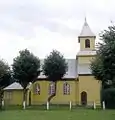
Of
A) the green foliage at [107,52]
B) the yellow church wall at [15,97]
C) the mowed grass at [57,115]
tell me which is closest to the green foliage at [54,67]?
the yellow church wall at [15,97]

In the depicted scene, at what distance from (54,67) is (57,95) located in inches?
392

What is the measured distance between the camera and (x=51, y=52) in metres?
63.4

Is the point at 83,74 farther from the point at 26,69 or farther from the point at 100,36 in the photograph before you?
the point at 100,36

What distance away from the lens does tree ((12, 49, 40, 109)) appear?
58688 millimetres

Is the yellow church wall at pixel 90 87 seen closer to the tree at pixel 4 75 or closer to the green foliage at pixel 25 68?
the green foliage at pixel 25 68

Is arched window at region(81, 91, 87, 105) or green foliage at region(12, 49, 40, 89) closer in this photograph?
green foliage at region(12, 49, 40, 89)

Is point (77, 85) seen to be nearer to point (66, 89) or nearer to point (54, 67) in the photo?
point (66, 89)

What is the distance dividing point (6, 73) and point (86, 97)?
51.0 ft

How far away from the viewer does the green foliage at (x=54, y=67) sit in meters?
60.6

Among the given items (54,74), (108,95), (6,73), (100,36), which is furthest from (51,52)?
(100,36)

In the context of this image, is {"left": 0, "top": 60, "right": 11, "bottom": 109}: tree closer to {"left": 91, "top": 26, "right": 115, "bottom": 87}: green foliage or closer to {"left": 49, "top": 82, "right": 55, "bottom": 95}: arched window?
{"left": 49, "top": 82, "right": 55, "bottom": 95}: arched window

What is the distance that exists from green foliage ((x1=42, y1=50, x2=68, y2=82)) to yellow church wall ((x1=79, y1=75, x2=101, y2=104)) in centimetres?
617

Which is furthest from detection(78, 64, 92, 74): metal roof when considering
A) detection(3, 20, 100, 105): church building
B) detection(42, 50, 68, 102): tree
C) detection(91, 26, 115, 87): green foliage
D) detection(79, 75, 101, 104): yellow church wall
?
detection(91, 26, 115, 87): green foliage

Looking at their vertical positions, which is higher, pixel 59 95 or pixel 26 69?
pixel 26 69
